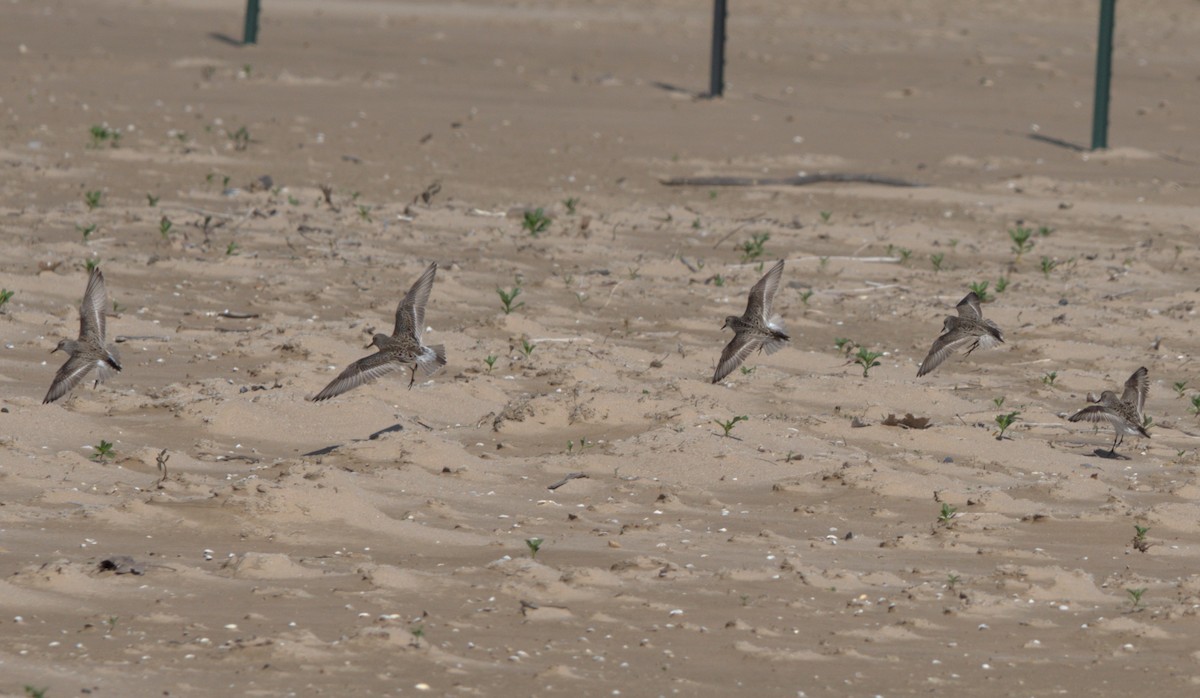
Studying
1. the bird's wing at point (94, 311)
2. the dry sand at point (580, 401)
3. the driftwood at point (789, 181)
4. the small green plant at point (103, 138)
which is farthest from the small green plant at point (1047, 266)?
the small green plant at point (103, 138)

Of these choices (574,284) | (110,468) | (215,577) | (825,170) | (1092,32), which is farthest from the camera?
(1092,32)

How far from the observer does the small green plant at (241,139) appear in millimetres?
15852

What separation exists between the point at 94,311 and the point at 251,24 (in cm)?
1453

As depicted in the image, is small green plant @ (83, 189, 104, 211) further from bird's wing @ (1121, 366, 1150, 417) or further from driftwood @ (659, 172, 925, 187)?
bird's wing @ (1121, 366, 1150, 417)

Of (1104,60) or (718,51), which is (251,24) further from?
(1104,60)

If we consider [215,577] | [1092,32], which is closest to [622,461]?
[215,577]

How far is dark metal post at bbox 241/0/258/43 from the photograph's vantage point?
71.2 feet

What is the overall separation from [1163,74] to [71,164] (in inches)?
577

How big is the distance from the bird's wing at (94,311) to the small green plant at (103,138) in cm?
753

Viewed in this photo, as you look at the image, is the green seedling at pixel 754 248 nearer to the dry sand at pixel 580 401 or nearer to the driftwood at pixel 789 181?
the dry sand at pixel 580 401

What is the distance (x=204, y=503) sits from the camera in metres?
7.13

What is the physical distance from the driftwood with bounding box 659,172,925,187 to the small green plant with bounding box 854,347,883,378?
17.9ft

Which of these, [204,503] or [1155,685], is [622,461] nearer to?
[204,503]

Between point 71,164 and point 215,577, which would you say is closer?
point 215,577
